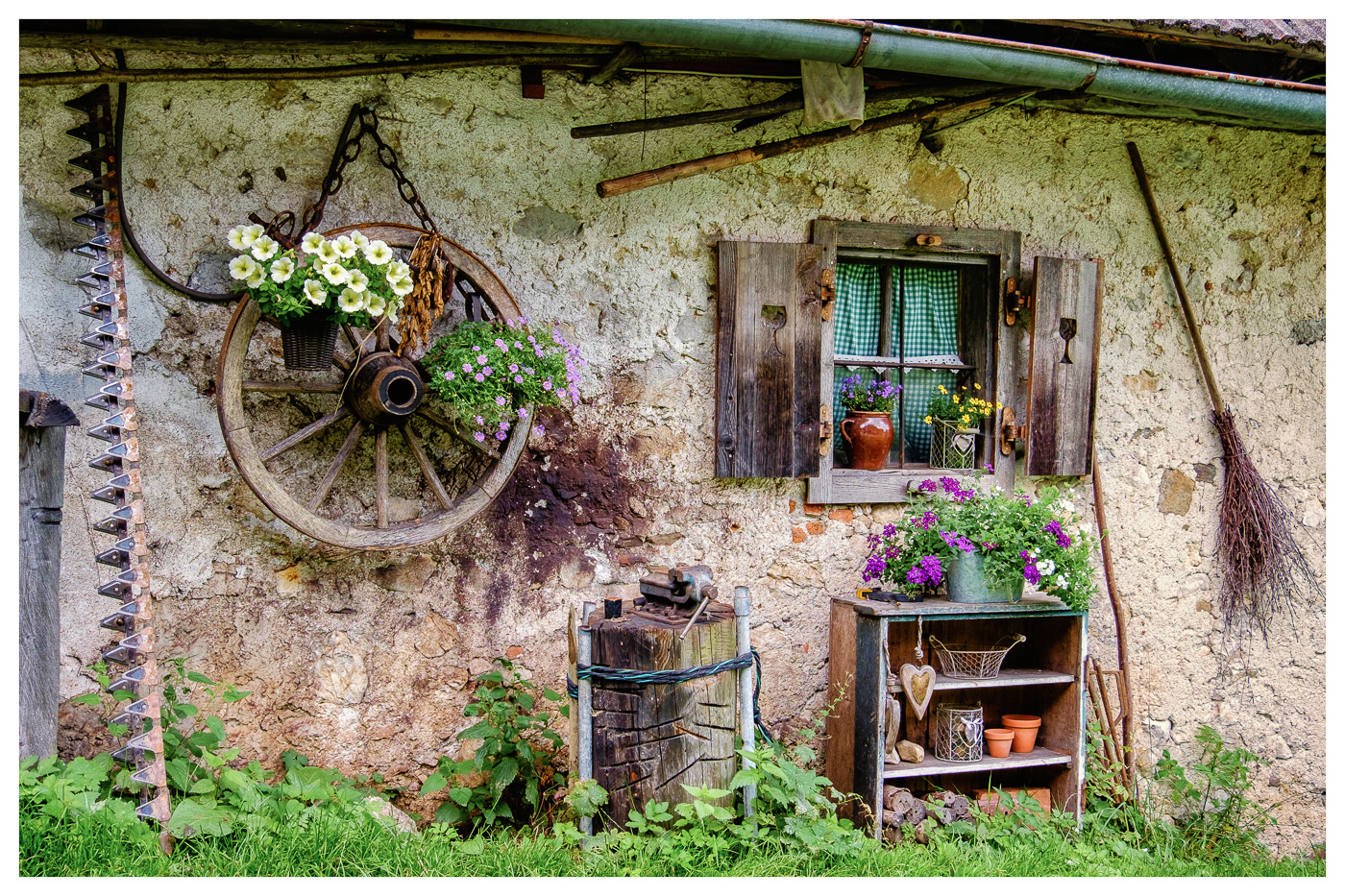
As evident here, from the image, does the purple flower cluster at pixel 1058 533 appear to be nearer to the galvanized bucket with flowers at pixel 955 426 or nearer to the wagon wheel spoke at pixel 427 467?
the galvanized bucket with flowers at pixel 955 426

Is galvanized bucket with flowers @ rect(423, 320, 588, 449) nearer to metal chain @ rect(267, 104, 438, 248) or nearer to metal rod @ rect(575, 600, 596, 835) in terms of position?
metal chain @ rect(267, 104, 438, 248)

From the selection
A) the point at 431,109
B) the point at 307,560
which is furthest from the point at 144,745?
the point at 431,109

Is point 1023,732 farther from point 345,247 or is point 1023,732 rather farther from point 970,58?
point 345,247

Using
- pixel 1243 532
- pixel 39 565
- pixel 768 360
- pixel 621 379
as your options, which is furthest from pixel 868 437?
pixel 39 565

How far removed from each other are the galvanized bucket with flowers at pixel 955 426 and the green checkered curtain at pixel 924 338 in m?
0.05

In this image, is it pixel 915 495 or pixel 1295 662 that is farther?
pixel 1295 662

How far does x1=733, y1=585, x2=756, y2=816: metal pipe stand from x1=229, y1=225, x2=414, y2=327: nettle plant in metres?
1.33

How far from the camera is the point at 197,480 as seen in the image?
2945 millimetres

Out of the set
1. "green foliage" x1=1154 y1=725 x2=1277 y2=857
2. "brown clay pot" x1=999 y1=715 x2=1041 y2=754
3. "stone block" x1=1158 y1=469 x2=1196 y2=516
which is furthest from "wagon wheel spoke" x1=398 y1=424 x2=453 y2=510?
"green foliage" x1=1154 y1=725 x2=1277 y2=857

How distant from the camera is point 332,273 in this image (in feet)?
8.53

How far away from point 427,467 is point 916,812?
6.55 ft

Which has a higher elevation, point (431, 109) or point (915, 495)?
point (431, 109)

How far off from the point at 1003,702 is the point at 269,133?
3.36 m

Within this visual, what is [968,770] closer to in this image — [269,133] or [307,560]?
[307,560]
